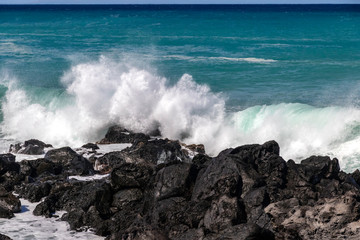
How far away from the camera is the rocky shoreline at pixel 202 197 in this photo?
1083cm

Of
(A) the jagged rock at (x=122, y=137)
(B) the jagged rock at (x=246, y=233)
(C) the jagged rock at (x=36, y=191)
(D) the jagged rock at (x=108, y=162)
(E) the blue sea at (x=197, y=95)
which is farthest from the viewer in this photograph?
(E) the blue sea at (x=197, y=95)

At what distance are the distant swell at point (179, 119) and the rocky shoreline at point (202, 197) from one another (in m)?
6.33

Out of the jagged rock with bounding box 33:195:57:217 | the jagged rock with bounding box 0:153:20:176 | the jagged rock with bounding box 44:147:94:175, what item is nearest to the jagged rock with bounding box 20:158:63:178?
the jagged rock with bounding box 0:153:20:176

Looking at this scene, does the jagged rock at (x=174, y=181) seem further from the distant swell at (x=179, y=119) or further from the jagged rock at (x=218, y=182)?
the distant swell at (x=179, y=119)

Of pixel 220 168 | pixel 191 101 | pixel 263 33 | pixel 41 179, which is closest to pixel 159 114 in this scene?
pixel 191 101

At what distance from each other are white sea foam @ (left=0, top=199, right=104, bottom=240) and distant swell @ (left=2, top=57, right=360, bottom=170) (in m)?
9.43

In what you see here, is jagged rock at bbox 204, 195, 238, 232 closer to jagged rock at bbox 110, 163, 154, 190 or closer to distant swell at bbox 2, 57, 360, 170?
jagged rock at bbox 110, 163, 154, 190

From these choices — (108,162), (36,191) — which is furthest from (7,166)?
(108,162)

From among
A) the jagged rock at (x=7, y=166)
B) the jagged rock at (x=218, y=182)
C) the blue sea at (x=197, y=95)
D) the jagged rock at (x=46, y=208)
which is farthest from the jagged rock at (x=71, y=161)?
the blue sea at (x=197, y=95)

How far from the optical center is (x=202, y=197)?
12.7 metres

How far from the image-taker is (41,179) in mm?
16703

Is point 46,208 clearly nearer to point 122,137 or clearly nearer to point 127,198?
point 127,198

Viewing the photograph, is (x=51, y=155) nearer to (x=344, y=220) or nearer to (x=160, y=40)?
(x=344, y=220)

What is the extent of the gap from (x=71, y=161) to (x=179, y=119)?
A: 6.88 m
